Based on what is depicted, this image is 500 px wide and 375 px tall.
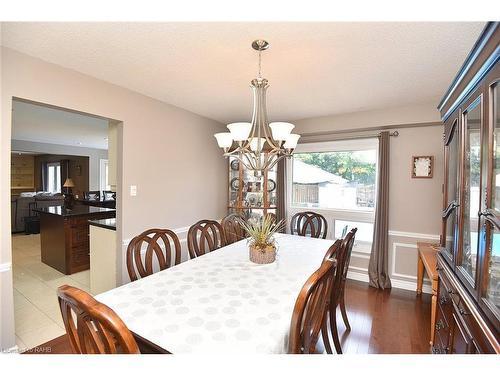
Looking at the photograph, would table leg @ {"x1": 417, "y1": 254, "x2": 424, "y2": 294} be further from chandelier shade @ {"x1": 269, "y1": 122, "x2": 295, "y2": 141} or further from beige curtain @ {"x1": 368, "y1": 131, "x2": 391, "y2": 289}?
chandelier shade @ {"x1": 269, "y1": 122, "x2": 295, "y2": 141}

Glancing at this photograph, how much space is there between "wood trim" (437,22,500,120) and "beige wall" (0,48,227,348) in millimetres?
2765

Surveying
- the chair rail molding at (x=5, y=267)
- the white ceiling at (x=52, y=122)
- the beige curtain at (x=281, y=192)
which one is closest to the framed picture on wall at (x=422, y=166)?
the beige curtain at (x=281, y=192)

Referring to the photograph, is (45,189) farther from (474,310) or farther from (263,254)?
(474,310)

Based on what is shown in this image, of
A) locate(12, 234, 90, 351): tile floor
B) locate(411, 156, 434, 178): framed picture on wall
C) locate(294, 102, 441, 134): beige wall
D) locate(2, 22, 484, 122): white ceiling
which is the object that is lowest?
locate(12, 234, 90, 351): tile floor

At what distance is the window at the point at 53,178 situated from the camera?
347 inches

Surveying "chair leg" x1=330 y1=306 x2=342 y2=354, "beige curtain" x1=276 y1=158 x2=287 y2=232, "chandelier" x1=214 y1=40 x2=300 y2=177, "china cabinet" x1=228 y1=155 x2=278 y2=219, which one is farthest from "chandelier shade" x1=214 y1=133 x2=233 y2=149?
"beige curtain" x1=276 y1=158 x2=287 y2=232

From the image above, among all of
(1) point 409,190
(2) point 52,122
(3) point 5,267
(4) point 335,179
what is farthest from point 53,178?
(1) point 409,190

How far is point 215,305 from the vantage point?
1229 millimetres

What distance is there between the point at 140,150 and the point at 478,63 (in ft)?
9.21

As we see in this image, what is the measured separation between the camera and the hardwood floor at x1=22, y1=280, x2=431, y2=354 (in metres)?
1.97

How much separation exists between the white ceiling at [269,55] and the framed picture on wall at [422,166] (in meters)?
0.70

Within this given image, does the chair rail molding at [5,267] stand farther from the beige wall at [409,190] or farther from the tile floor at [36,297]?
the beige wall at [409,190]

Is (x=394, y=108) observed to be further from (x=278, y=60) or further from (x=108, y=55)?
(x=108, y=55)
